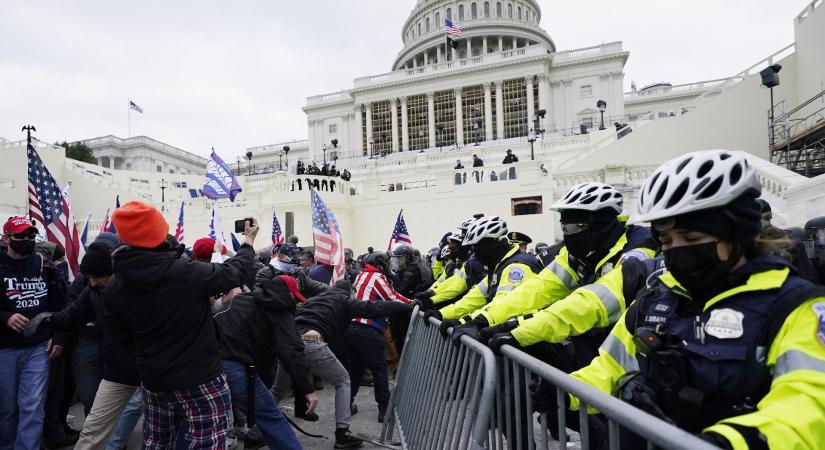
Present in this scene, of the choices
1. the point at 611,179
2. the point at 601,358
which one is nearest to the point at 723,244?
the point at 601,358

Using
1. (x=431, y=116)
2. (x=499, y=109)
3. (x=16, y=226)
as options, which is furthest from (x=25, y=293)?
(x=431, y=116)

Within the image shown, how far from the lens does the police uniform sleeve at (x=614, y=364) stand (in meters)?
2.10

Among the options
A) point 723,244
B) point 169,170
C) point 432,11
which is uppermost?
point 432,11

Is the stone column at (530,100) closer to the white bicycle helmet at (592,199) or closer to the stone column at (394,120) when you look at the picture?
the stone column at (394,120)

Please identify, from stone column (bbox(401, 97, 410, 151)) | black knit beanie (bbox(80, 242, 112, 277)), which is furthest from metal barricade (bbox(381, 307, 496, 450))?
stone column (bbox(401, 97, 410, 151))

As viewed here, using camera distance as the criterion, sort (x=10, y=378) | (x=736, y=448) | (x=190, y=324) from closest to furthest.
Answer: (x=736, y=448) → (x=190, y=324) → (x=10, y=378)

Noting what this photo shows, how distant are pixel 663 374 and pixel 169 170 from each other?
85.0 m

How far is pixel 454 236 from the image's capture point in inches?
296

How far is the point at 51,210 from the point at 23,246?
2.81m

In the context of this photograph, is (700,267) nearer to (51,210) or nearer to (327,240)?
(327,240)

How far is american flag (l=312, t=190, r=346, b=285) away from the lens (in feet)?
25.4

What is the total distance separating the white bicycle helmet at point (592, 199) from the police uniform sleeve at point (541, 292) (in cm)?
41

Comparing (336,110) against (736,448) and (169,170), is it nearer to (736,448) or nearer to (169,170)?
(169,170)

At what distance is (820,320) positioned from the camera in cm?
142
